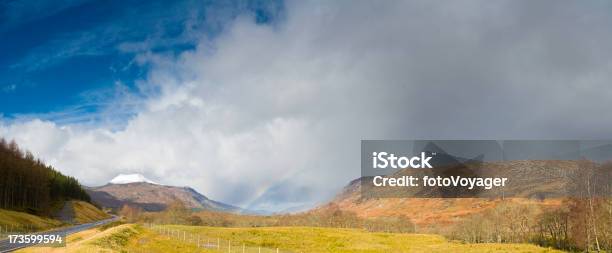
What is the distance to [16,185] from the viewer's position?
495ft

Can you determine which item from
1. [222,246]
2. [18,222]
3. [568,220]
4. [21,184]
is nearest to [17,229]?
[18,222]

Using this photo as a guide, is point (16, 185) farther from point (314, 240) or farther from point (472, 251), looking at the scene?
point (472, 251)

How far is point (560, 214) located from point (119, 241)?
296 feet

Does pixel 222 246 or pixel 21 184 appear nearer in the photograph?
pixel 222 246

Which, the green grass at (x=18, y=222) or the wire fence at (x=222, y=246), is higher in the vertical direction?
the green grass at (x=18, y=222)

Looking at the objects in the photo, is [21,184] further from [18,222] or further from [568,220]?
[568,220]

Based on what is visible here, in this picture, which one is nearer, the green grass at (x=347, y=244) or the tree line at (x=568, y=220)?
the green grass at (x=347, y=244)

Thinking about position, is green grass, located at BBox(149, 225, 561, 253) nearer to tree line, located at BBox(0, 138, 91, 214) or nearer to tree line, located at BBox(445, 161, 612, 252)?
tree line, located at BBox(445, 161, 612, 252)

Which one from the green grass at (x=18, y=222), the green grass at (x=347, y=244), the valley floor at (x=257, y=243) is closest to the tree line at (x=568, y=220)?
the green grass at (x=347, y=244)

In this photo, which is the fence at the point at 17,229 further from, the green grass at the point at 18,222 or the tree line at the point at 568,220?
the tree line at the point at 568,220

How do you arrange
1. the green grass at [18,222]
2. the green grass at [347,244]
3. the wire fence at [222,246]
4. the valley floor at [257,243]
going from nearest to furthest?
the valley floor at [257,243] < the wire fence at [222,246] < the green grass at [347,244] < the green grass at [18,222]

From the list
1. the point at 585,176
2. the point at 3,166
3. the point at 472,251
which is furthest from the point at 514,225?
the point at 3,166

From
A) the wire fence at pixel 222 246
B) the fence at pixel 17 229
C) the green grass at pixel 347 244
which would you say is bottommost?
the green grass at pixel 347 244

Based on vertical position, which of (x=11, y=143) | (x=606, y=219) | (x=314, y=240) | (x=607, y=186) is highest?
(x=11, y=143)
